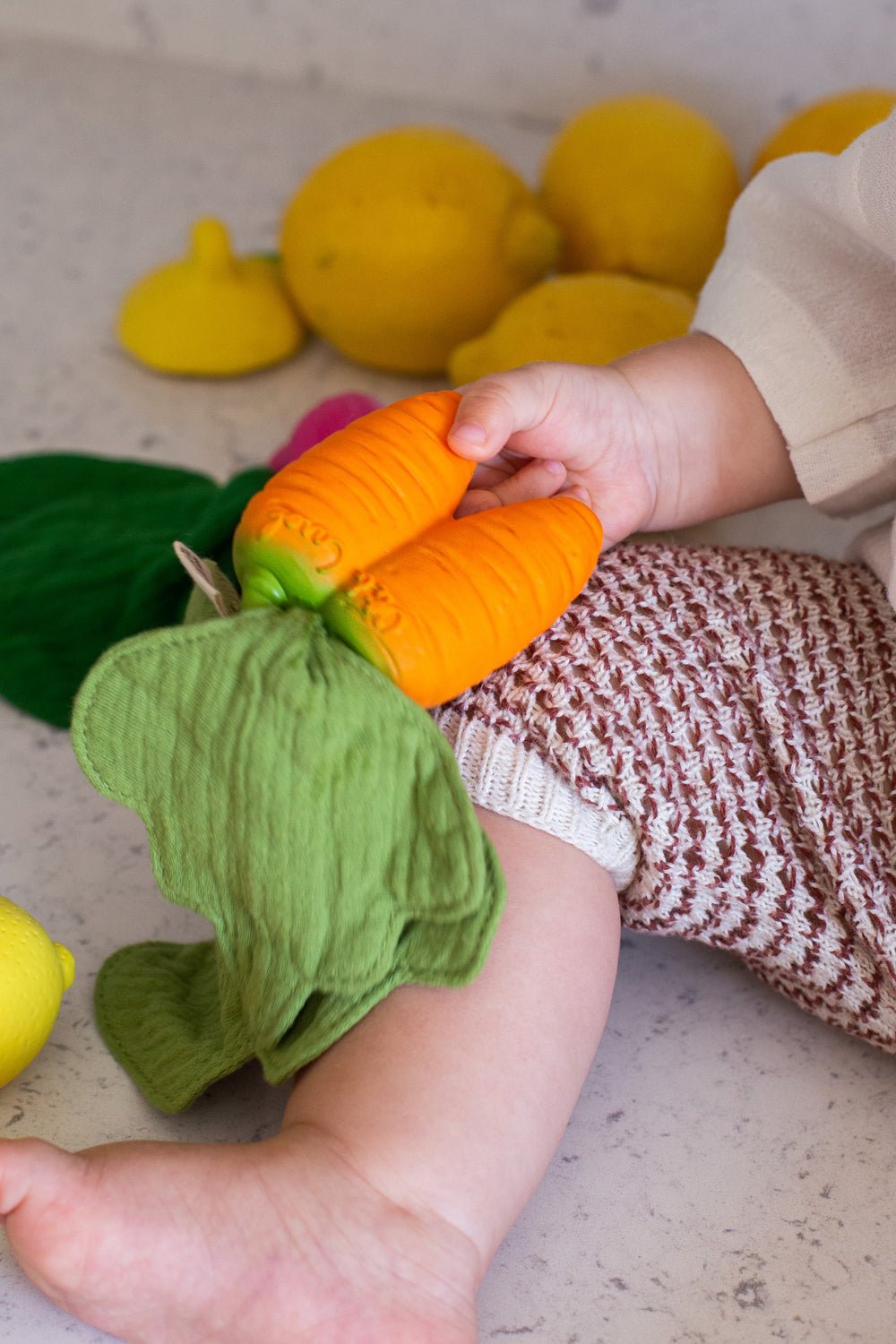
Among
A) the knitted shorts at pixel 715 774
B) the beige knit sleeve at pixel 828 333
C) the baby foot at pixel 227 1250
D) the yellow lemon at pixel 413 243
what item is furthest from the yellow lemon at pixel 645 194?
the baby foot at pixel 227 1250

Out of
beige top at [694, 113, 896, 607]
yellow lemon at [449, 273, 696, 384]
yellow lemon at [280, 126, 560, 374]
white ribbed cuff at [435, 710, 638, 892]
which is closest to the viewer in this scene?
white ribbed cuff at [435, 710, 638, 892]

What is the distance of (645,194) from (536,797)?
654mm

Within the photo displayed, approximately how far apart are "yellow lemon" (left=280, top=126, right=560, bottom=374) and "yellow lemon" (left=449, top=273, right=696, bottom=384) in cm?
10

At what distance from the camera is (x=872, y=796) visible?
0.56 meters

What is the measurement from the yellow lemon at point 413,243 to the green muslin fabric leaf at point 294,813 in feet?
1.94

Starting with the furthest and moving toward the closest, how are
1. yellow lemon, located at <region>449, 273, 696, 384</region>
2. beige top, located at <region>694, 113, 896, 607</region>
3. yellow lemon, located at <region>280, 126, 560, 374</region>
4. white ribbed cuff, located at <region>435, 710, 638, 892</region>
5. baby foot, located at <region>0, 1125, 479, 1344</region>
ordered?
yellow lemon, located at <region>280, 126, 560, 374</region> → yellow lemon, located at <region>449, 273, 696, 384</region> → beige top, located at <region>694, 113, 896, 607</region> → white ribbed cuff, located at <region>435, 710, 638, 892</region> → baby foot, located at <region>0, 1125, 479, 1344</region>

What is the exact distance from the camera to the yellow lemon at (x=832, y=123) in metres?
0.96

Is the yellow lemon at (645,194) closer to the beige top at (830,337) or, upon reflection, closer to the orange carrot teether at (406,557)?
the beige top at (830,337)

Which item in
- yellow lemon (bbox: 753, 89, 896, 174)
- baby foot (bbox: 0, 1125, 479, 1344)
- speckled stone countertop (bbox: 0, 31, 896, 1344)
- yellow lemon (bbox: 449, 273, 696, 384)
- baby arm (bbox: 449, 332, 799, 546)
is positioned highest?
yellow lemon (bbox: 753, 89, 896, 174)

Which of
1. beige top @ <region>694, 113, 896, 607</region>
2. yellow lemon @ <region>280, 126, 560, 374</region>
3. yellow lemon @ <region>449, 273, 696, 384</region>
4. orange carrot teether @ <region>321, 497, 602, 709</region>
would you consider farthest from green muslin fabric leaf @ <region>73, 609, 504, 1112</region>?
yellow lemon @ <region>280, 126, 560, 374</region>

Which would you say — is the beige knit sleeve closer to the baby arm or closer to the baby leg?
the baby arm

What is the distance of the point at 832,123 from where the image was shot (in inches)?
38.5

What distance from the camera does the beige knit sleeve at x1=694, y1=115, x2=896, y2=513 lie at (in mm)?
678

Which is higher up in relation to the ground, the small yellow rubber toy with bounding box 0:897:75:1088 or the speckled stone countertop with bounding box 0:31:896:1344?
the small yellow rubber toy with bounding box 0:897:75:1088
